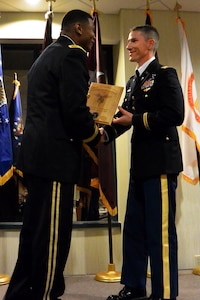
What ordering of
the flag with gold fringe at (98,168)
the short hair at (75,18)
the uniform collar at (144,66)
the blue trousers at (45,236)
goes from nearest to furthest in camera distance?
the blue trousers at (45,236), the short hair at (75,18), the uniform collar at (144,66), the flag with gold fringe at (98,168)

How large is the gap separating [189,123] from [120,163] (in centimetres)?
67

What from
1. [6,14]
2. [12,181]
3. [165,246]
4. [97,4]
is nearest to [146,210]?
[165,246]

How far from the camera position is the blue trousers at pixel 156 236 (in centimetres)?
200

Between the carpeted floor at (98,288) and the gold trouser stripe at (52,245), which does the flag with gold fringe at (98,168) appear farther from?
the gold trouser stripe at (52,245)

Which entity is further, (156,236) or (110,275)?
(110,275)

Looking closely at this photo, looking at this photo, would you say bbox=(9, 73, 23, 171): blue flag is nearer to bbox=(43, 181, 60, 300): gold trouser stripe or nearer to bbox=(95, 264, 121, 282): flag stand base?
bbox=(95, 264, 121, 282): flag stand base

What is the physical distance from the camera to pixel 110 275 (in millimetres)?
2848

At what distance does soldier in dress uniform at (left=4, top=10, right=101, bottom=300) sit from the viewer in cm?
166

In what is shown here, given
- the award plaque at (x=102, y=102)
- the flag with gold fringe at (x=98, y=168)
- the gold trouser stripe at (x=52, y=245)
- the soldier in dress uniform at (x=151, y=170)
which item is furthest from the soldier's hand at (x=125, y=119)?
the flag with gold fringe at (x=98, y=168)

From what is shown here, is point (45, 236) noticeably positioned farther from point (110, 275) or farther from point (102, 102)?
point (110, 275)

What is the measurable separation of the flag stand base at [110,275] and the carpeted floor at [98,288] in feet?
0.12

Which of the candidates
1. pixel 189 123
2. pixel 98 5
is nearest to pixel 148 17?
pixel 98 5

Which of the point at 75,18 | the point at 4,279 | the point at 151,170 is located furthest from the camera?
the point at 4,279

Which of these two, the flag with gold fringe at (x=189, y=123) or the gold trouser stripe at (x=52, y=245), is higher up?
the flag with gold fringe at (x=189, y=123)
